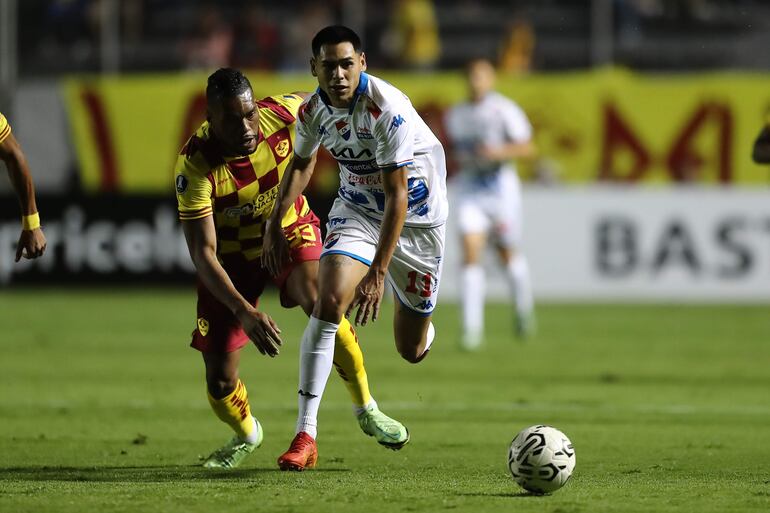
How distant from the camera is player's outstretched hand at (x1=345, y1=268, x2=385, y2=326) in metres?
6.70

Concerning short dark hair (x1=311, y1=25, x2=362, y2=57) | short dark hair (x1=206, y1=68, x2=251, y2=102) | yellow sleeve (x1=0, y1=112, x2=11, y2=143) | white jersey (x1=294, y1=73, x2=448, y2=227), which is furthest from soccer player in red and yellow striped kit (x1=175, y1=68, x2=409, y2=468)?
yellow sleeve (x1=0, y1=112, x2=11, y2=143)

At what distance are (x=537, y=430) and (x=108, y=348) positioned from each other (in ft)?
26.2

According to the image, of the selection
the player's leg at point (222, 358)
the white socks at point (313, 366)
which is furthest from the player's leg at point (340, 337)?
the player's leg at point (222, 358)

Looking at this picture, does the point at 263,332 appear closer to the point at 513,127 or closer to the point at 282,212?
the point at 282,212

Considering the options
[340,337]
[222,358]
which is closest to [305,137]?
[340,337]

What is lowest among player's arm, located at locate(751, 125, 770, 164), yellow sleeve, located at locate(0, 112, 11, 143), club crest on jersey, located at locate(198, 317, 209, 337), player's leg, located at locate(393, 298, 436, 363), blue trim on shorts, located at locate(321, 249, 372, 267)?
player's leg, located at locate(393, 298, 436, 363)

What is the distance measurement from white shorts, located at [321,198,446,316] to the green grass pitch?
0.90 m

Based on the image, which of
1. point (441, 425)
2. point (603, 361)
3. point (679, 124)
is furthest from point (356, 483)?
point (679, 124)

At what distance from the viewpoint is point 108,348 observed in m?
13.6

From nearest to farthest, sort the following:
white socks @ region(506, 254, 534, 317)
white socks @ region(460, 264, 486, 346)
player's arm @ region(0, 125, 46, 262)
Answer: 1. player's arm @ region(0, 125, 46, 262)
2. white socks @ region(460, 264, 486, 346)
3. white socks @ region(506, 254, 534, 317)

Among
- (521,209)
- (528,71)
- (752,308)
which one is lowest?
(752,308)

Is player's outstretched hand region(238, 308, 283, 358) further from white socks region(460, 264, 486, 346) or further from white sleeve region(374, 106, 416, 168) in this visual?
white socks region(460, 264, 486, 346)

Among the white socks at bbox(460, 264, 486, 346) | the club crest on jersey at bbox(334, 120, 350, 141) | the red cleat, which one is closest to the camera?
the red cleat

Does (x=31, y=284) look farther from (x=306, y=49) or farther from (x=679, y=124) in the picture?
(x=679, y=124)
